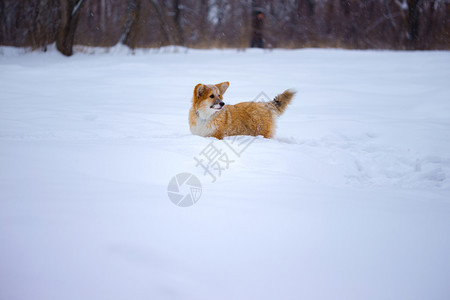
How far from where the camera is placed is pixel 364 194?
2.71 metres

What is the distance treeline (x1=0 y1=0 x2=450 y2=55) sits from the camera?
10953 mm

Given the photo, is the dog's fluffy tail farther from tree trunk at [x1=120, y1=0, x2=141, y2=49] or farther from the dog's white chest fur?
tree trunk at [x1=120, y1=0, x2=141, y2=49]

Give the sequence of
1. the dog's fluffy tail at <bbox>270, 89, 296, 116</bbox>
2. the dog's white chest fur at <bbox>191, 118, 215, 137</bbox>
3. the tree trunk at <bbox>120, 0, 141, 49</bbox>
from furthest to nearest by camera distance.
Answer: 1. the tree trunk at <bbox>120, 0, 141, 49</bbox>
2. the dog's fluffy tail at <bbox>270, 89, 296, 116</bbox>
3. the dog's white chest fur at <bbox>191, 118, 215, 137</bbox>

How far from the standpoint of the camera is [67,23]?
10289 millimetres

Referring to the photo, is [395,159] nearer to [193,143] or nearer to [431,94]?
[193,143]

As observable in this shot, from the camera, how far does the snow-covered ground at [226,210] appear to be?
1.72 meters

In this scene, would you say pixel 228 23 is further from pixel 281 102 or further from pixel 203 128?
pixel 203 128

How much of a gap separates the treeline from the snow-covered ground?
6.91m

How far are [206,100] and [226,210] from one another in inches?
85.6

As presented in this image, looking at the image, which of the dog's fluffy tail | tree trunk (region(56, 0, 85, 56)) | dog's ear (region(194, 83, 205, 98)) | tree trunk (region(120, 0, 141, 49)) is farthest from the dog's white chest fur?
tree trunk (region(120, 0, 141, 49))

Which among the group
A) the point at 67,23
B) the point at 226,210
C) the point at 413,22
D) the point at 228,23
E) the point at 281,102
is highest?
the point at 228,23

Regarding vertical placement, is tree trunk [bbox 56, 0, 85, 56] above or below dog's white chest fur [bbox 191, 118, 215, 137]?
above

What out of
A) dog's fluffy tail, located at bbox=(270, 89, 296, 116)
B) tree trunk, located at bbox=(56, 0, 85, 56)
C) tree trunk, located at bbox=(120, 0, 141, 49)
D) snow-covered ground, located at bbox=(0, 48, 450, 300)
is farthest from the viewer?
tree trunk, located at bbox=(120, 0, 141, 49)

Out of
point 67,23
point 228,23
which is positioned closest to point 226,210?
point 67,23
